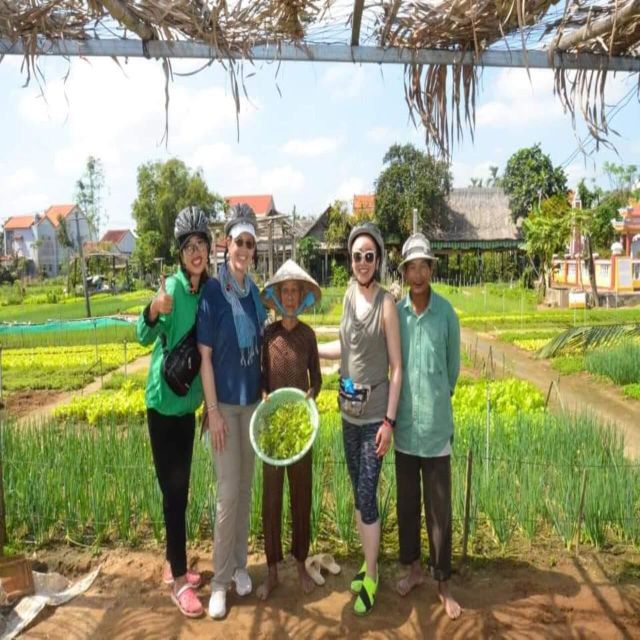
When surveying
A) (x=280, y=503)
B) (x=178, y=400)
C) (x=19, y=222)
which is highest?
(x=19, y=222)

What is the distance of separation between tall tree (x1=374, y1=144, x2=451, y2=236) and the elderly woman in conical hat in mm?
25257

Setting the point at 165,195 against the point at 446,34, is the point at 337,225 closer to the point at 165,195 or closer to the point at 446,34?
the point at 165,195

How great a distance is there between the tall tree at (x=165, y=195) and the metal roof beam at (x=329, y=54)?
32.0 meters

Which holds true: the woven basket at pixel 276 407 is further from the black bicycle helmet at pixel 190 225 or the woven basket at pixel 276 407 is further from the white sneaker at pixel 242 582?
the black bicycle helmet at pixel 190 225

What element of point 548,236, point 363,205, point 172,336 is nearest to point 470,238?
point 363,205

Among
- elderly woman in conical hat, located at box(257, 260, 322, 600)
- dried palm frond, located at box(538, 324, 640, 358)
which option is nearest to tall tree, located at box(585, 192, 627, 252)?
dried palm frond, located at box(538, 324, 640, 358)

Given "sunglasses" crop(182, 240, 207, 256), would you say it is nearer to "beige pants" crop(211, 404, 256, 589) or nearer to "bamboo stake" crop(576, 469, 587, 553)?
"beige pants" crop(211, 404, 256, 589)

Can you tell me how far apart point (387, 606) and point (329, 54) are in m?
2.28

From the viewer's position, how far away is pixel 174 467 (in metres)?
2.66

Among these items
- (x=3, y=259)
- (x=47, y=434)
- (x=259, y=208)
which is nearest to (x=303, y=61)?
(x=47, y=434)

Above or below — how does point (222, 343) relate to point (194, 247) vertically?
below

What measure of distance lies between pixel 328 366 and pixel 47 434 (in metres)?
6.60

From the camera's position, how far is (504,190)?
106 ft

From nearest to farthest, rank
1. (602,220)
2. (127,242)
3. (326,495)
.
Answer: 1. (326,495)
2. (602,220)
3. (127,242)
